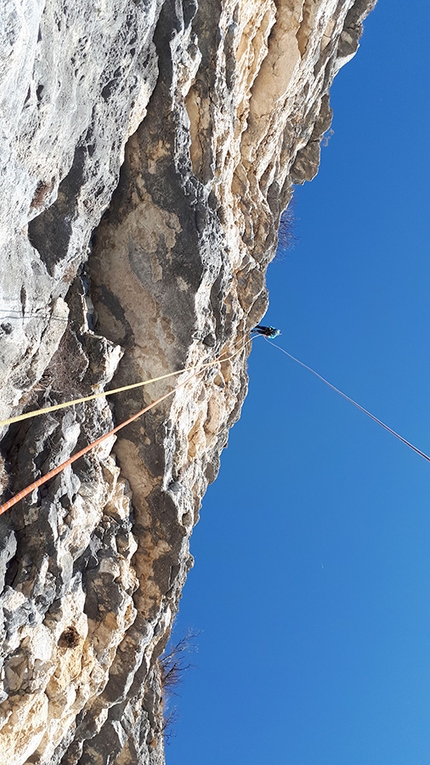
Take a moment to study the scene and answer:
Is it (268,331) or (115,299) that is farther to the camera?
(268,331)

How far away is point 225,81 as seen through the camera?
702 cm

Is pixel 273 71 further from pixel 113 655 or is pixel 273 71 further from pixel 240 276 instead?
pixel 113 655

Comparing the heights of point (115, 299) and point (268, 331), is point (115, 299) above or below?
below

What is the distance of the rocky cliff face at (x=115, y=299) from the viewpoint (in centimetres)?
477

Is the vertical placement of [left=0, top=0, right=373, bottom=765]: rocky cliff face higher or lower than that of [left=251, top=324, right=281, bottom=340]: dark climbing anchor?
lower

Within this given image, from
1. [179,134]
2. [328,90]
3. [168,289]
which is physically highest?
[328,90]

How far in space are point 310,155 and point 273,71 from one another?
3.30 meters

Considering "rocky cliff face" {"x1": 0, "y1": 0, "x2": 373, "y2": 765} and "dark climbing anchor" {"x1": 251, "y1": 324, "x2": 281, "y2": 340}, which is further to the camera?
"dark climbing anchor" {"x1": 251, "y1": 324, "x2": 281, "y2": 340}

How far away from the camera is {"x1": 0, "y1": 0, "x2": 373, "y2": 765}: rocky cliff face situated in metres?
4.77

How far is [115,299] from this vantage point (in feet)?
22.5

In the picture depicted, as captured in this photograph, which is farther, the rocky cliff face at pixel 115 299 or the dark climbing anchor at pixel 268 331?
the dark climbing anchor at pixel 268 331

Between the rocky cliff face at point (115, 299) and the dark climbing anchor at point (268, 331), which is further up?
the dark climbing anchor at point (268, 331)

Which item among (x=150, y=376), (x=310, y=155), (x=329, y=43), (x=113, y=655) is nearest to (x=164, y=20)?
(x=150, y=376)

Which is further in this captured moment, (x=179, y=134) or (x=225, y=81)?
(x=225, y=81)
